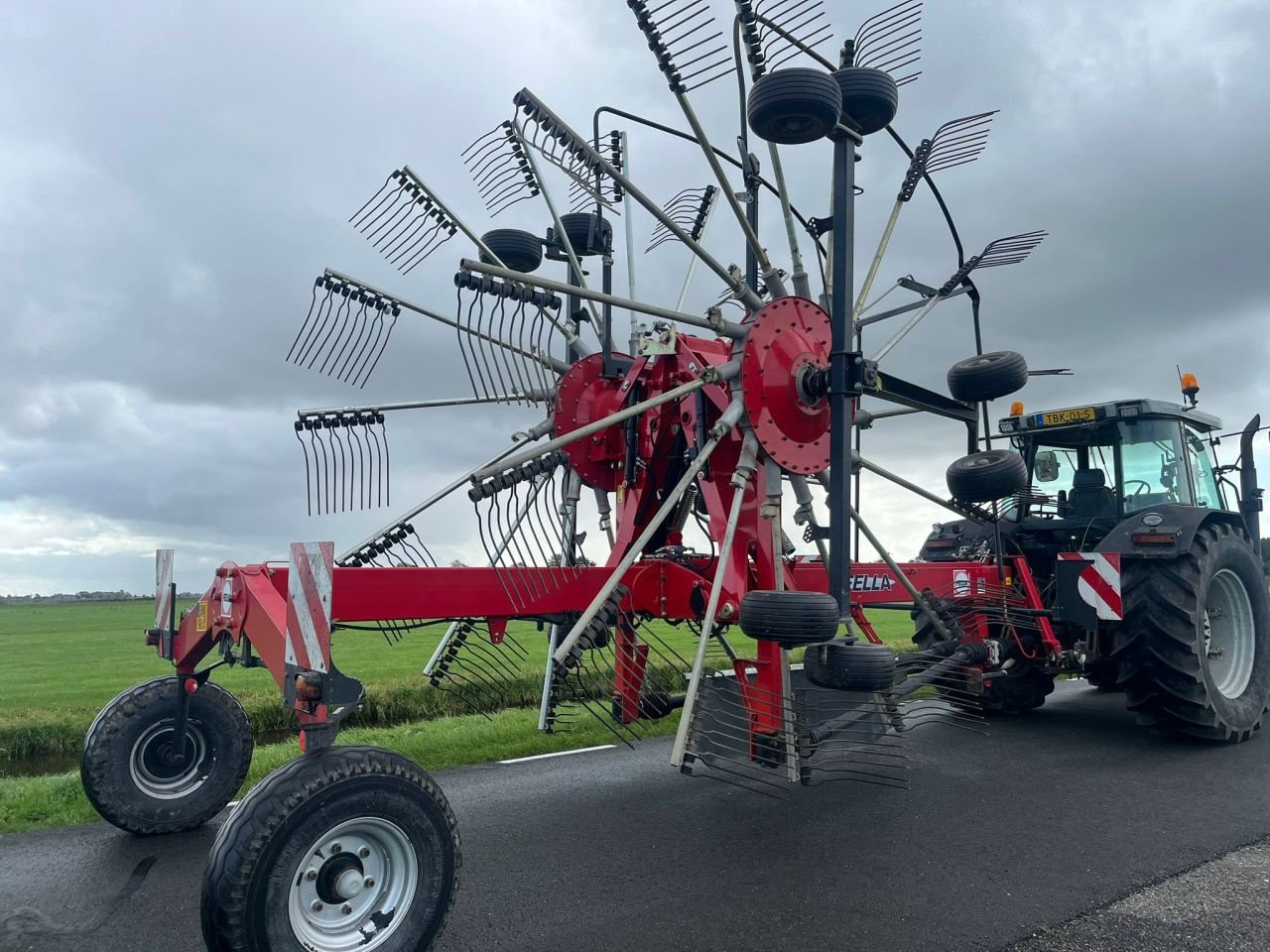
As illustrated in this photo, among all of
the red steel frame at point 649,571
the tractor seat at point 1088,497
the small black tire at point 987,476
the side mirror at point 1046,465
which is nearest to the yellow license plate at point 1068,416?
the side mirror at point 1046,465

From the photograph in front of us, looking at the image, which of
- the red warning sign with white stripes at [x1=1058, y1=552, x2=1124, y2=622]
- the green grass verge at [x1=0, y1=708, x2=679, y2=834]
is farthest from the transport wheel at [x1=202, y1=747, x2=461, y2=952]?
the red warning sign with white stripes at [x1=1058, y1=552, x2=1124, y2=622]

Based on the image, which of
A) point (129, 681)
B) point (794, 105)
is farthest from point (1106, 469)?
point (129, 681)

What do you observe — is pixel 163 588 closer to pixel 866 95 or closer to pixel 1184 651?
pixel 866 95

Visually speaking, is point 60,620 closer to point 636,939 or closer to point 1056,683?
point 1056,683

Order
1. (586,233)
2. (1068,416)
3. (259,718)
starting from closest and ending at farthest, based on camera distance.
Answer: (586,233)
(1068,416)
(259,718)

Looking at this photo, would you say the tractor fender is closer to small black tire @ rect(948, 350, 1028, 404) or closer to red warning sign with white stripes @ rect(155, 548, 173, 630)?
small black tire @ rect(948, 350, 1028, 404)

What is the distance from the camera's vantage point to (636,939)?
3.29m

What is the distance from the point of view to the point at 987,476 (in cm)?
541

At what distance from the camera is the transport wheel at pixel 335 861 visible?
8.86ft

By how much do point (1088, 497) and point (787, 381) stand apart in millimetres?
4156

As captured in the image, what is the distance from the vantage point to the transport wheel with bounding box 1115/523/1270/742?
6.13 m

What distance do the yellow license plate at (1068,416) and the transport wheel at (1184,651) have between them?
4.01ft

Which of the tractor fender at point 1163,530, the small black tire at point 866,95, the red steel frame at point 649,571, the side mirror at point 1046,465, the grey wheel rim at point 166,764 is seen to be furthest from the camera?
the side mirror at point 1046,465

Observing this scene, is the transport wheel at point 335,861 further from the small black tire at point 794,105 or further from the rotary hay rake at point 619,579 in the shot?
the small black tire at point 794,105
